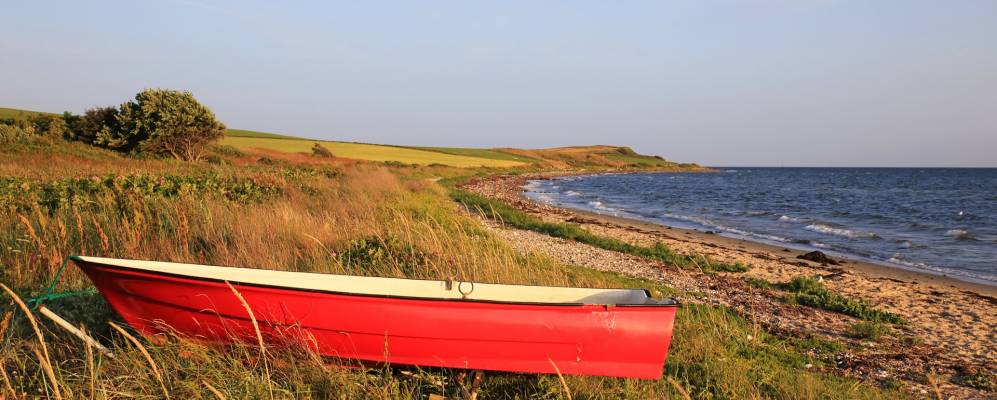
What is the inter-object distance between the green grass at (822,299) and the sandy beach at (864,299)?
0.24 meters

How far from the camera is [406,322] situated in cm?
430

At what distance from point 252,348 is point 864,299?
37.8ft

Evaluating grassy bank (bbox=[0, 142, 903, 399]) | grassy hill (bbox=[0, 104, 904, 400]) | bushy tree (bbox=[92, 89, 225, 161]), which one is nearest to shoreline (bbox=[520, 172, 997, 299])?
grassy hill (bbox=[0, 104, 904, 400])

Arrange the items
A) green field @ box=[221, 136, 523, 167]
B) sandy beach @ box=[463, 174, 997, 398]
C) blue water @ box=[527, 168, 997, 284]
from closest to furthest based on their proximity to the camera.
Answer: sandy beach @ box=[463, 174, 997, 398]
blue water @ box=[527, 168, 997, 284]
green field @ box=[221, 136, 523, 167]

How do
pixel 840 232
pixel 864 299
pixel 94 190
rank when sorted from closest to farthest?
pixel 864 299, pixel 94 190, pixel 840 232

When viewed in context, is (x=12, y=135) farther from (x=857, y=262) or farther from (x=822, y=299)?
(x=857, y=262)

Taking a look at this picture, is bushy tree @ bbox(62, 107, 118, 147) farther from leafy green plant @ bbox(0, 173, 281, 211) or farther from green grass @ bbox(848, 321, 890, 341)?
green grass @ bbox(848, 321, 890, 341)

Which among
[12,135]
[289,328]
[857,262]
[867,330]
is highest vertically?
[12,135]

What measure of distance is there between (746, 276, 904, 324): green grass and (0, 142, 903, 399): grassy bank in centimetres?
277

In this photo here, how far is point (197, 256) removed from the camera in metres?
7.60

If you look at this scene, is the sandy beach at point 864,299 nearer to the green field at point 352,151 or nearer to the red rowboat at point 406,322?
the red rowboat at point 406,322

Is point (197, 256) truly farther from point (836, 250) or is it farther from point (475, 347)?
point (836, 250)

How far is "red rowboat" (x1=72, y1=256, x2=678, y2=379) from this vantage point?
4230 millimetres

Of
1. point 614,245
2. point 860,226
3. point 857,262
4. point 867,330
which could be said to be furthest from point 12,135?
point 860,226
